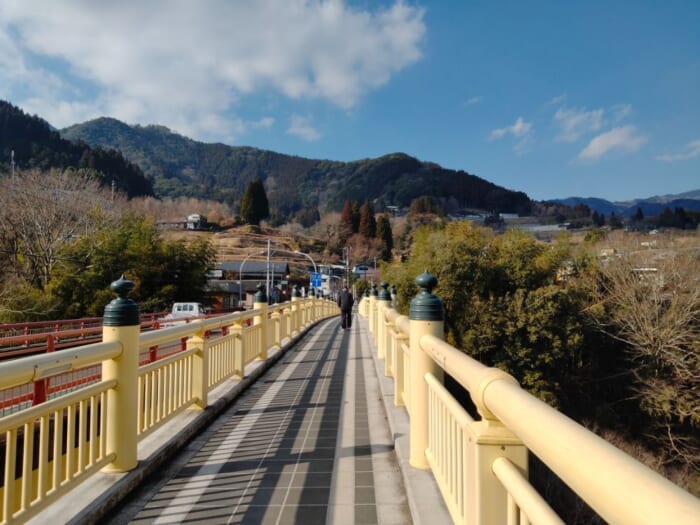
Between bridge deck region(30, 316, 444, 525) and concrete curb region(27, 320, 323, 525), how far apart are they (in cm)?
5

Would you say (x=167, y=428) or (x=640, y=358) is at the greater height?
(x=167, y=428)

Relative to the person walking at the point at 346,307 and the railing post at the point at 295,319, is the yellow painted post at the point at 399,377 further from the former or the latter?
the person walking at the point at 346,307

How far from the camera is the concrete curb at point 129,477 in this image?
2.74 metres

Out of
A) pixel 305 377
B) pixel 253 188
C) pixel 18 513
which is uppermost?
pixel 253 188

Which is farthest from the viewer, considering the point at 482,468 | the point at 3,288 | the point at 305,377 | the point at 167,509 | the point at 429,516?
the point at 3,288

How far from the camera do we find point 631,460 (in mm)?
874

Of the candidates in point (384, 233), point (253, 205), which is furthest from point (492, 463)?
point (253, 205)

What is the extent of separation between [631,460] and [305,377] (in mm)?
7104

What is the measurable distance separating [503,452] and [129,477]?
280 centimetres

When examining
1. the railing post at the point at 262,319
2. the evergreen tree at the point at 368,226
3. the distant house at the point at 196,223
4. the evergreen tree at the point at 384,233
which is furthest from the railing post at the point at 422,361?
the distant house at the point at 196,223

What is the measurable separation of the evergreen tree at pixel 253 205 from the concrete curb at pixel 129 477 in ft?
391

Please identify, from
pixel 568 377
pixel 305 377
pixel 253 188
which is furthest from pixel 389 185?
pixel 305 377

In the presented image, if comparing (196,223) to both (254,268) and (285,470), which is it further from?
(285,470)

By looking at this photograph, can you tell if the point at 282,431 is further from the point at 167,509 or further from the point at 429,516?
the point at 429,516
